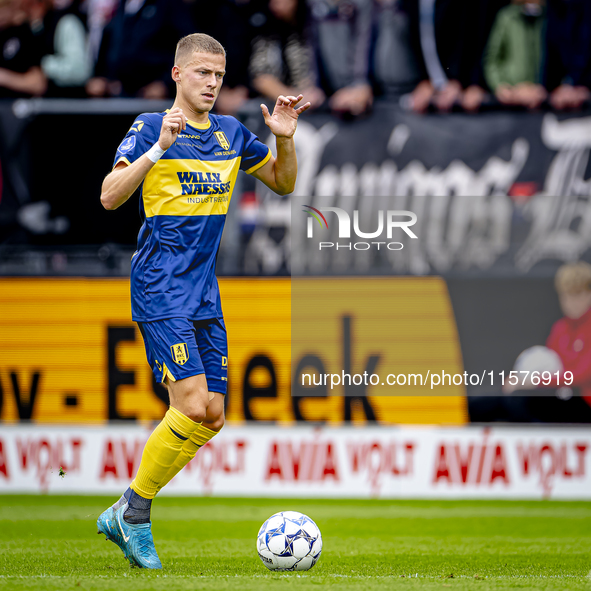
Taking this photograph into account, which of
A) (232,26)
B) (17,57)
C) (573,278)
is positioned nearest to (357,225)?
(573,278)

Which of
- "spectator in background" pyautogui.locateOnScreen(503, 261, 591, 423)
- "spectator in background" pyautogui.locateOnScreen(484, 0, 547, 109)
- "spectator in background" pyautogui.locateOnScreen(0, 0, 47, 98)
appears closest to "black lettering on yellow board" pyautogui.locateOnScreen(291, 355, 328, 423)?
"spectator in background" pyautogui.locateOnScreen(503, 261, 591, 423)

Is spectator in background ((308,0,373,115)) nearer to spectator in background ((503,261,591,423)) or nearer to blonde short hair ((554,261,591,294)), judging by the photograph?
blonde short hair ((554,261,591,294))

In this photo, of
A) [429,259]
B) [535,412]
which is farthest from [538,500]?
[429,259]

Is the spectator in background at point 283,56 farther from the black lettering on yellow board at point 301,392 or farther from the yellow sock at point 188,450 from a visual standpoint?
the yellow sock at point 188,450

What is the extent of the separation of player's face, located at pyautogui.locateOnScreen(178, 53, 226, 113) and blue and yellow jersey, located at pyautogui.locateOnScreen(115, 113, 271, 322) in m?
0.15

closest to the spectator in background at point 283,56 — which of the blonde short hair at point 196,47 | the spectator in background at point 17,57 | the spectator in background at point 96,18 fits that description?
the spectator in background at point 96,18

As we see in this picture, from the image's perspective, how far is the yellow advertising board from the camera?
27.9ft

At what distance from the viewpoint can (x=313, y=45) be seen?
9.05 meters

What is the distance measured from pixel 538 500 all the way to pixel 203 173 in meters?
5.10

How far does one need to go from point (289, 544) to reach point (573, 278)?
16.1 ft

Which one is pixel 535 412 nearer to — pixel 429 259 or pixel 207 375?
pixel 429 259

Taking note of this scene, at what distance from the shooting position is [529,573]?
480 centimetres

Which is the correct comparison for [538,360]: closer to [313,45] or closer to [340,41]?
[340,41]

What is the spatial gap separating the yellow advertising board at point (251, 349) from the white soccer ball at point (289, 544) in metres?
3.92
